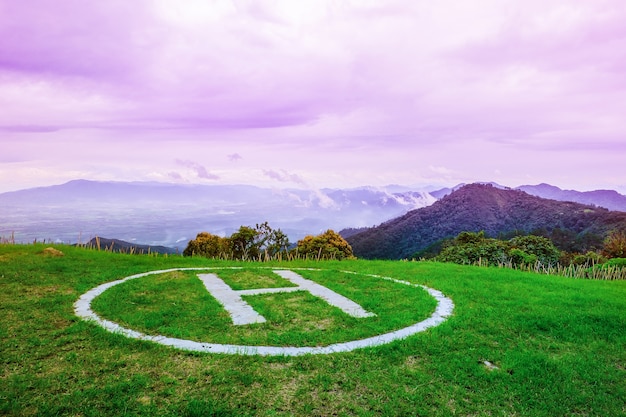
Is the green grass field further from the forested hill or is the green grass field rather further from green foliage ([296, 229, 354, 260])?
the forested hill

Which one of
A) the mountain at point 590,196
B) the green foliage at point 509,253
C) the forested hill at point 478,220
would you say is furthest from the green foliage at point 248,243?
the mountain at point 590,196

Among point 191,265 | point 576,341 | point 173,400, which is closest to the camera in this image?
point 173,400

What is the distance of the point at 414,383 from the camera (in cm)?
431

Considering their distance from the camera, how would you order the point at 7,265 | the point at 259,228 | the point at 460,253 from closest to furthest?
the point at 7,265, the point at 460,253, the point at 259,228

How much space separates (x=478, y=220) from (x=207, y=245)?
41.4m

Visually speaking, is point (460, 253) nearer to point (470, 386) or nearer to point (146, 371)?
point (470, 386)

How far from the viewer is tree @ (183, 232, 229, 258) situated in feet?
69.8

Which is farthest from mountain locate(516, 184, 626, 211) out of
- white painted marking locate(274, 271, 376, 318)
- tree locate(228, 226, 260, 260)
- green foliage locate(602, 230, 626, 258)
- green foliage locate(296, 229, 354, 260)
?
white painted marking locate(274, 271, 376, 318)

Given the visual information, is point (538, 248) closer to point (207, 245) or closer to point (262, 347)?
point (262, 347)

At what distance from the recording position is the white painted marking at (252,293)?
6.66 meters

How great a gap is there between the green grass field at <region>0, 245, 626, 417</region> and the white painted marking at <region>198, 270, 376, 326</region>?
24cm

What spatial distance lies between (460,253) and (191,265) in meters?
10.6

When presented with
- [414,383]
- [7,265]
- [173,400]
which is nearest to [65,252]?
[7,265]

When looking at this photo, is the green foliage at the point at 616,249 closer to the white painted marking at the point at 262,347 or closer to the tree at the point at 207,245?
the white painted marking at the point at 262,347
